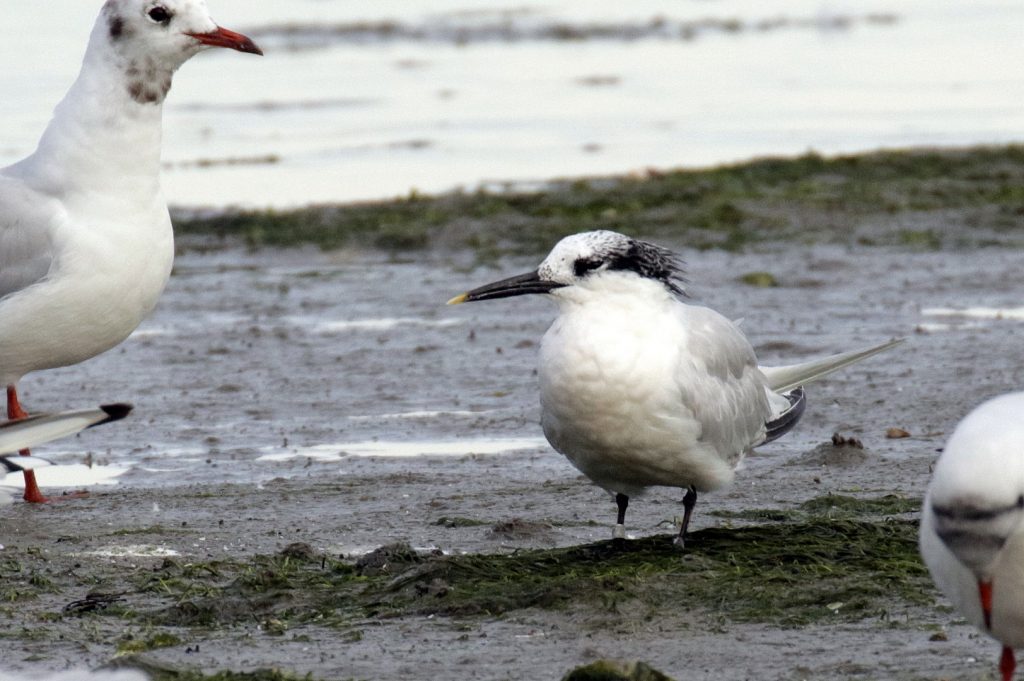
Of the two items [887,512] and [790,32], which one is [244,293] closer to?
[887,512]

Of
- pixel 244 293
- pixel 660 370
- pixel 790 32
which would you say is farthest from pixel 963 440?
pixel 790 32

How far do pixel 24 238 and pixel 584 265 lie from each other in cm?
241

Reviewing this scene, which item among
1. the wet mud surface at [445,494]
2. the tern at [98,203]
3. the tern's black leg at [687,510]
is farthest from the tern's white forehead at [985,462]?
the tern at [98,203]

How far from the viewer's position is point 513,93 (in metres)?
21.2

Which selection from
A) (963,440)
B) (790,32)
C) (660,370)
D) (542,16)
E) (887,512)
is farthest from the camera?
(542,16)

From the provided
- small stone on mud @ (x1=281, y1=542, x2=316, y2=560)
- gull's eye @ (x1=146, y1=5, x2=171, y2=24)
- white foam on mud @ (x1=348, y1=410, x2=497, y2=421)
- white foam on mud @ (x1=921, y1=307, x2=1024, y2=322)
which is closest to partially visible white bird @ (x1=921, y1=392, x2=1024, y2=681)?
small stone on mud @ (x1=281, y1=542, x2=316, y2=560)

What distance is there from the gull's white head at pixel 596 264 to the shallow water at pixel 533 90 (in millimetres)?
8831

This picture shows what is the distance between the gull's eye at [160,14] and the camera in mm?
7363

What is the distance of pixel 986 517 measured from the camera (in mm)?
4340

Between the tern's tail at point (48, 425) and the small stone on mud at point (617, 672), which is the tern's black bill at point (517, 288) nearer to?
the small stone on mud at point (617, 672)

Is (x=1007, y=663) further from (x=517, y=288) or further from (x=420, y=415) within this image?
(x=420, y=415)

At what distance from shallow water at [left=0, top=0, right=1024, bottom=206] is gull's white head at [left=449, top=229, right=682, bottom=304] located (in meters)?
8.83

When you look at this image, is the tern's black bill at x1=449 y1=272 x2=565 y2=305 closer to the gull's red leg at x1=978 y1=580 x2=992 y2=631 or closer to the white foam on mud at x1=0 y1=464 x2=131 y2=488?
the gull's red leg at x1=978 y1=580 x2=992 y2=631

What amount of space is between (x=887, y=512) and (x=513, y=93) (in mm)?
14793
